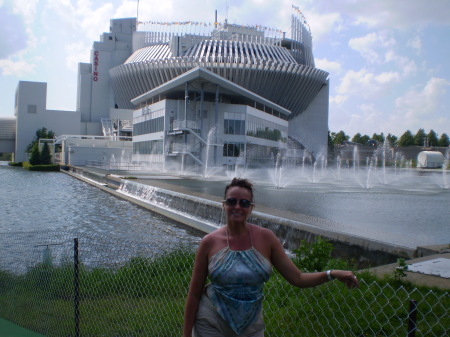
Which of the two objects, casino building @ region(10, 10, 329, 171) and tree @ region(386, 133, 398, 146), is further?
tree @ region(386, 133, 398, 146)

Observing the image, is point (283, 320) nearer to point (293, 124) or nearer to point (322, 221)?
point (322, 221)

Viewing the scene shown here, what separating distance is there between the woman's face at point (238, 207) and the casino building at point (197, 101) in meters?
39.0

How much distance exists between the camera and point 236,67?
5819cm

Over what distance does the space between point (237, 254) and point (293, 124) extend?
73636 mm

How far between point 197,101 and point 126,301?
40167 mm

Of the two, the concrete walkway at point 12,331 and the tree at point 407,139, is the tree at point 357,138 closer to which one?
the tree at point 407,139

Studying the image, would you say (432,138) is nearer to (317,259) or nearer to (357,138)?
(357,138)

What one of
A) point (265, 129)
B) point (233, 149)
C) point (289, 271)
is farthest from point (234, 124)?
point (289, 271)

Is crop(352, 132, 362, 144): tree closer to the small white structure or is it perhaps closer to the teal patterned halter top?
the small white structure

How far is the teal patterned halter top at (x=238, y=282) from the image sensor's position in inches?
107

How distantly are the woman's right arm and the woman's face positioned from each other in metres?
0.23

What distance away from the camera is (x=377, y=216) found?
13414 mm

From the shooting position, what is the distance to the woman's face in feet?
9.32

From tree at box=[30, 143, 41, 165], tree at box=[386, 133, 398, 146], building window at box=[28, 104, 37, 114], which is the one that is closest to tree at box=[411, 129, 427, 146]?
tree at box=[386, 133, 398, 146]
